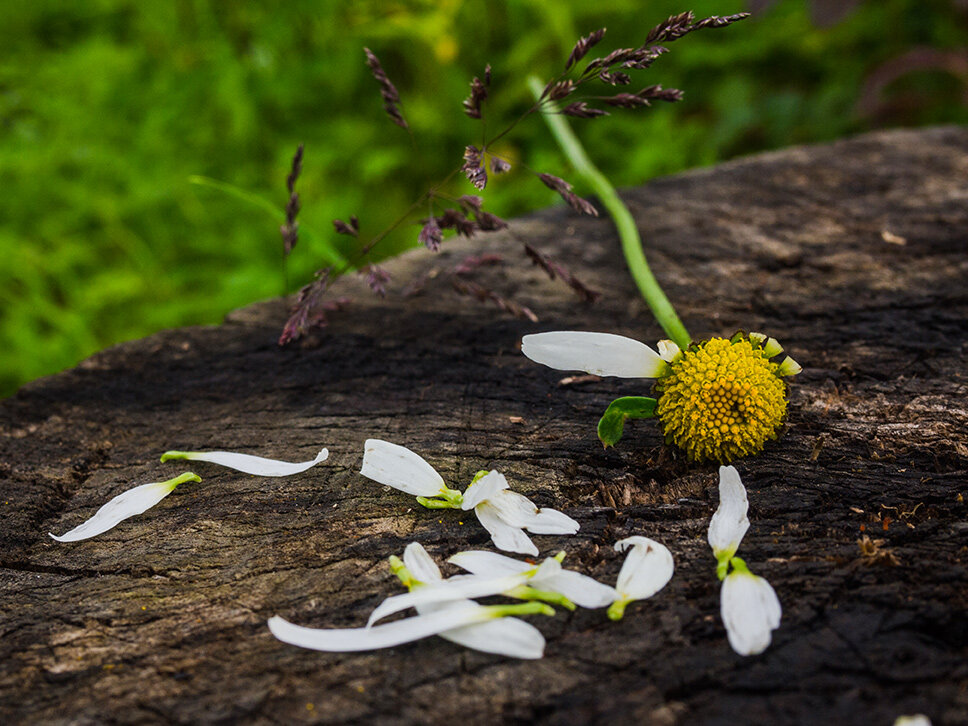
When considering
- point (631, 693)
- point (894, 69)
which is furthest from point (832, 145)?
point (631, 693)

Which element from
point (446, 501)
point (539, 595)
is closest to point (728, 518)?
point (539, 595)

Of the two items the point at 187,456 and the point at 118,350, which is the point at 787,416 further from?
the point at 118,350

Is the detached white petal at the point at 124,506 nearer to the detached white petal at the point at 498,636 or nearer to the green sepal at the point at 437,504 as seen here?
the green sepal at the point at 437,504

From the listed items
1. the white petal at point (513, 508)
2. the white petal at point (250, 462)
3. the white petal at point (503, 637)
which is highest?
the white petal at point (250, 462)

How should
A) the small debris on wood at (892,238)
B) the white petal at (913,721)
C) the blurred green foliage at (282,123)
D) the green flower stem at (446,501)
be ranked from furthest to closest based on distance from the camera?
the blurred green foliage at (282,123) → the small debris on wood at (892,238) → the green flower stem at (446,501) → the white petal at (913,721)

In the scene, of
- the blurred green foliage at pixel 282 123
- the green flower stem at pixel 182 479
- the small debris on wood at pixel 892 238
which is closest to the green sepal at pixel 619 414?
the green flower stem at pixel 182 479

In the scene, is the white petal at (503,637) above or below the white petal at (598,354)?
below

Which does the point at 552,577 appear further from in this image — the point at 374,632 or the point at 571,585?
the point at 374,632
